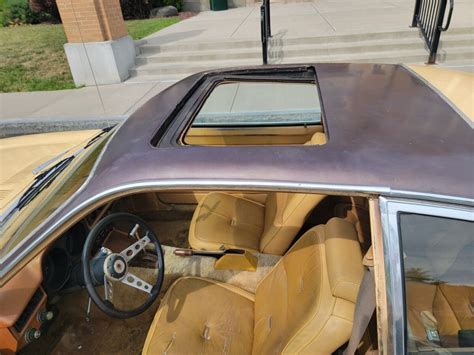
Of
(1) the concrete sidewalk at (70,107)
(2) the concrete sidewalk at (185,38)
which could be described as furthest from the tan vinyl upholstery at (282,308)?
(1) the concrete sidewalk at (70,107)

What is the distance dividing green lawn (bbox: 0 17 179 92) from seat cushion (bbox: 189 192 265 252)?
20.6ft

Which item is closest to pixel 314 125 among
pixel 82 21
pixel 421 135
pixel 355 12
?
pixel 421 135

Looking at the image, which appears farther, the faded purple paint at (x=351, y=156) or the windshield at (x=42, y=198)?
the windshield at (x=42, y=198)

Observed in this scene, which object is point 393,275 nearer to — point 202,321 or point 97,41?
point 202,321

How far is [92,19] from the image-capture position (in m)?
6.88

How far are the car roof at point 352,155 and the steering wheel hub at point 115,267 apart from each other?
1.77ft

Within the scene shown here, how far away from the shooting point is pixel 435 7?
6.55 metres

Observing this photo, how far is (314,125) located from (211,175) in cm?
178

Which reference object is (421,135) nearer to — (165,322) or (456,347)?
(456,347)

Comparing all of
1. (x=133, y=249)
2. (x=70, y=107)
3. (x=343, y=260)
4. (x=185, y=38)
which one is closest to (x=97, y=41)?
(x=70, y=107)

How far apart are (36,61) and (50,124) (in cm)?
467

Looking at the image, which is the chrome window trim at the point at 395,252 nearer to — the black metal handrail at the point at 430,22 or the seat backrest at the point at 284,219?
the seat backrest at the point at 284,219

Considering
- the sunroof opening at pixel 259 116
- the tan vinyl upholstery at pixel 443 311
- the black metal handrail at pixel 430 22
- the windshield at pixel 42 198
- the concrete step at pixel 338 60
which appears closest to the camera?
the tan vinyl upholstery at pixel 443 311

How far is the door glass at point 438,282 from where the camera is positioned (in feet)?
3.80
